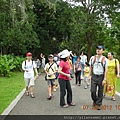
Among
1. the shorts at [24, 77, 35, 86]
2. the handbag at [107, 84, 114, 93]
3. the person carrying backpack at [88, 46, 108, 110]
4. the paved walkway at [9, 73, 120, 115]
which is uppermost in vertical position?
the person carrying backpack at [88, 46, 108, 110]

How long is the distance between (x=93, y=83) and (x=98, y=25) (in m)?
19.3

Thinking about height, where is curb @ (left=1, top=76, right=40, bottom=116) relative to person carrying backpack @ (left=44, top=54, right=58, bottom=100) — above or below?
below

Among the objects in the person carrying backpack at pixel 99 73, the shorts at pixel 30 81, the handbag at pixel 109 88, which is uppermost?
the person carrying backpack at pixel 99 73

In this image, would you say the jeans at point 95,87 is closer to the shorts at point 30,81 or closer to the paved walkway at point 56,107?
the paved walkway at point 56,107

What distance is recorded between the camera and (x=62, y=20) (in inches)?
1008

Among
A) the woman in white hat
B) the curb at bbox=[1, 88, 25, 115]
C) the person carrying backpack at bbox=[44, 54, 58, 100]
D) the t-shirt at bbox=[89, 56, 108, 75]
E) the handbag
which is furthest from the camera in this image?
the person carrying backpack at bbox=[44, 54, 58, 100]

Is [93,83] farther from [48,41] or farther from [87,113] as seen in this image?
[48,41]

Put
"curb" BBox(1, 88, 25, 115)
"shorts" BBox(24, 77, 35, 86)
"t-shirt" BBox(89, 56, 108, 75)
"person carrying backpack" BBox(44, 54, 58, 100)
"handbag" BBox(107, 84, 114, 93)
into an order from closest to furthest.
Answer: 1. "curb" BBox(1, 88, 25, 115)
2. "t-shirt" BBox(89, 56, 108, 75)
3. "handbag" BBox(107, 84, 114, 93)
4. "person carrying backpack" BBox(44, 54, 58, 100)
5. "shorts" BBox(24, 77, 35, 86)

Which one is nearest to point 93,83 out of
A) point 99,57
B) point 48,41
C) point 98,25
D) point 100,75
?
point 100,75
